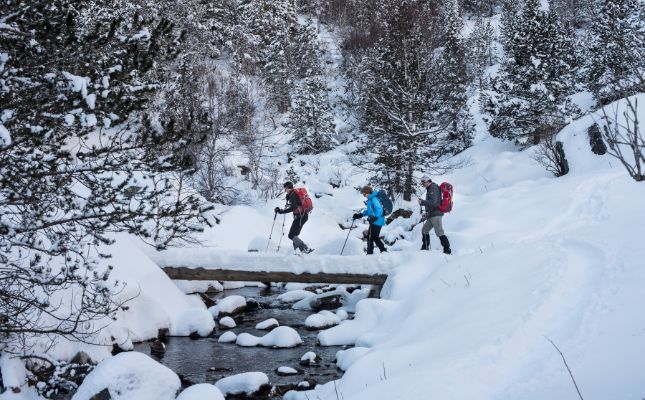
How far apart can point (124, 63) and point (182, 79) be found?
16014mm

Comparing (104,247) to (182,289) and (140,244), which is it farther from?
(182,289)

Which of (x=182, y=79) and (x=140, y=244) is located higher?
(x=182, y=79)

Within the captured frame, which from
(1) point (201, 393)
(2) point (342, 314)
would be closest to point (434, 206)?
(2) point (342, 314)

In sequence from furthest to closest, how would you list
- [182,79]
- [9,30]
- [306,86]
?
[306,86], [182,79], [9,30]

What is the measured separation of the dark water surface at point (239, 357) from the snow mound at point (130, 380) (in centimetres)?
98

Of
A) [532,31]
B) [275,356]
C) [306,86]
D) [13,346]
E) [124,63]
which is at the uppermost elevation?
[306,86]

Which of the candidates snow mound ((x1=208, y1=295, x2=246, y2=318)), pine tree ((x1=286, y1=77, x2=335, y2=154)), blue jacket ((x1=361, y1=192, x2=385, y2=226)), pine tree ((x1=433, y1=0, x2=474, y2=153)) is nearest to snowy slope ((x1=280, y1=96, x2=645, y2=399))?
blue jacket ((x1=361, y1=192, x2=385, y2=226))

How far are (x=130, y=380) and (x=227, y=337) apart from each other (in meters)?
3.26

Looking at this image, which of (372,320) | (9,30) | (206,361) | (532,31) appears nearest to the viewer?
(9,30)

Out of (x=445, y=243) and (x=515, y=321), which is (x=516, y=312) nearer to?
(x=515, y=321)

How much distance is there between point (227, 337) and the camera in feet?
30.6

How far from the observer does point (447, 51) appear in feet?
130

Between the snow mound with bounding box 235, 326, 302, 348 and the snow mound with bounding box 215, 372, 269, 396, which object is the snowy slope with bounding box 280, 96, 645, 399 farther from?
the snow mound with bounding box 215, 372, 269, 396

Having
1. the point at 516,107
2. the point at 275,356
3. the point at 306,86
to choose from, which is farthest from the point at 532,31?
the point at 275,356
